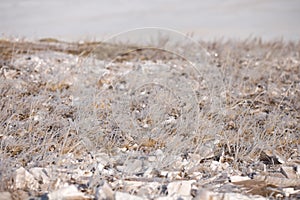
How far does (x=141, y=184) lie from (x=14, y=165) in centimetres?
81

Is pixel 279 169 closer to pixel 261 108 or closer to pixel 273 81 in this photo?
pixel 261 108

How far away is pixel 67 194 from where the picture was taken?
2.13m

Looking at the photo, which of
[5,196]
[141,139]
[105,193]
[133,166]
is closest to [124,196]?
[105,193]

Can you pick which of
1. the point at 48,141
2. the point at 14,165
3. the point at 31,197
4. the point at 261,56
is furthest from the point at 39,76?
the point at 261,56

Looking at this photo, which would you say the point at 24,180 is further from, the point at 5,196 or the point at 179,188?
the point at 179,188

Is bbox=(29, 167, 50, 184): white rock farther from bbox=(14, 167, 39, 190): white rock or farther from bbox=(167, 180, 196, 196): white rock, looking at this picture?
bbox=(167, 180, 196, 196): white rock

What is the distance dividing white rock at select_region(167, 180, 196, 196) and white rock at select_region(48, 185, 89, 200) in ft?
1.48

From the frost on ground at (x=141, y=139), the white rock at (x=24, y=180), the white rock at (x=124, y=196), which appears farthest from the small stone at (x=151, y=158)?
the white rock at (x=24, y=180)

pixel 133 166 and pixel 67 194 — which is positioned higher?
pixel 133 166

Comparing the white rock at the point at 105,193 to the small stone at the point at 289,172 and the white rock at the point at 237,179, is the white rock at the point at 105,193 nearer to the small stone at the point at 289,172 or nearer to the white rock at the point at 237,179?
the white rock at the point at 237,179

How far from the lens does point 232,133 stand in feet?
11.3

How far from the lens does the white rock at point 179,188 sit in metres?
A: 2.26

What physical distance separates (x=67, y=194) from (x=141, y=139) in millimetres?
1168

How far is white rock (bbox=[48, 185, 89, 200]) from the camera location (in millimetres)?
2102
